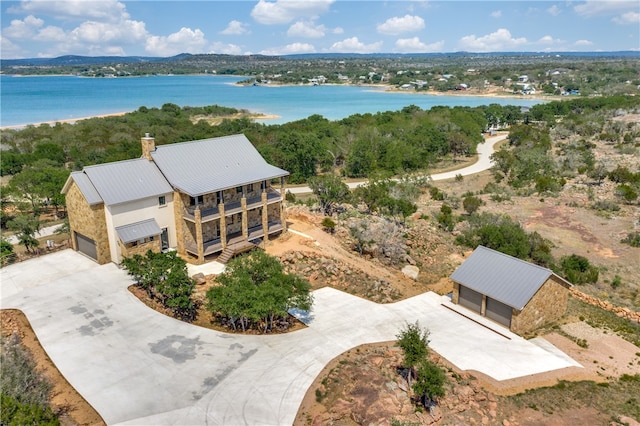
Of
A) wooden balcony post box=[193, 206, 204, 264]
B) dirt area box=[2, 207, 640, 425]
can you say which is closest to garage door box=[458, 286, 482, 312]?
dirt area box=[2, 207, 640, 425]

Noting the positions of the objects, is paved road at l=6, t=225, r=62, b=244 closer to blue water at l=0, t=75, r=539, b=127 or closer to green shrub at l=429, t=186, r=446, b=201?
green shrub at l=429, t=186, r=446, b=201

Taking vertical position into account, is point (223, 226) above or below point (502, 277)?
above

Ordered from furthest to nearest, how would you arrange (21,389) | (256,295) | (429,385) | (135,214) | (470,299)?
1. (135,214)
2. (470,299)
3. (256,295)
4. (429,385)
5. (21,389)

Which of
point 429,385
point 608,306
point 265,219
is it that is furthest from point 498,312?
point 265,219

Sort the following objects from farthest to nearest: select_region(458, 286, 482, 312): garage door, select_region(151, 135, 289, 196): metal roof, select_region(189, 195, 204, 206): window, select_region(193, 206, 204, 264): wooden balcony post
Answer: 1. select_region(189, 195, 204, 206): window
2. select_region(151, 135, 289, 196): metal roof
3. select_region(193, 206, 204, 264): wooden balcony post
4. select_region(458, 286, 482, 312): garage door

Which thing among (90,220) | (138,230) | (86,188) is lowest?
(138,230)

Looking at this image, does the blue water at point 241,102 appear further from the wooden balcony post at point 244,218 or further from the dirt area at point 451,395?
the dirt area at point 451,395

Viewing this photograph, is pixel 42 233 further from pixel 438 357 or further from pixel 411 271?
pixel 438 357
